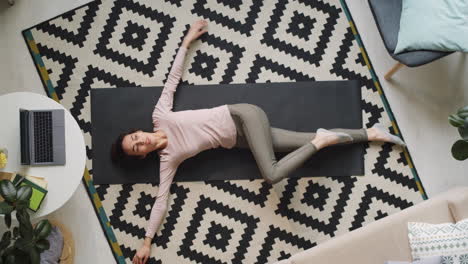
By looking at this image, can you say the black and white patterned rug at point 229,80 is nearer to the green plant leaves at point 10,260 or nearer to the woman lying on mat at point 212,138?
the woman lying on mat at point 212,138

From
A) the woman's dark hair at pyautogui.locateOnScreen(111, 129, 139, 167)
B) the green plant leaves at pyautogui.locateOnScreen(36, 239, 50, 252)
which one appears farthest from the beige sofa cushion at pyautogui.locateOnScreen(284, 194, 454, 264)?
the green plant leaves at pyautogui.locateOnScreen(36, 239, 50, 252)

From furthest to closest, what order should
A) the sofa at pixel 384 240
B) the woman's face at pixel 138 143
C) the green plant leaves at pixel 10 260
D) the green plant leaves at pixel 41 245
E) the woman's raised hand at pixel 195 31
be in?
1. the woman's raised hand at pixel 195 31
2. the woman's face at pixel 138 143
3. the sofa at pixel 384 240
4. the green plant leaves at pixel 41 245
5. the green plant leaves at pixel 10 260

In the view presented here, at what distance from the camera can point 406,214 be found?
2549 mm

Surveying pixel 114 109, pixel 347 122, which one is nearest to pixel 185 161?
pixel 114 109

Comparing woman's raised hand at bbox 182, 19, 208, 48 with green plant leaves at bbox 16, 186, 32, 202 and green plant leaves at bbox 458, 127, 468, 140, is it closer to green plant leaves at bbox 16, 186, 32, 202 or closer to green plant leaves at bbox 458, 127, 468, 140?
green plant leaves at bbox 16, 186, 32, 202

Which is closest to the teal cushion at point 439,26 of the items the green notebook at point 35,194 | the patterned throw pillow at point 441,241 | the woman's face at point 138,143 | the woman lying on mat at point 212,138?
the woman lying on mat at point 212,138

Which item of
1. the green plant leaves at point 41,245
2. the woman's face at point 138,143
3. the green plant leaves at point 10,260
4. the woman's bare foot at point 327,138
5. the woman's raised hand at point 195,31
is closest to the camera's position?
the green plant leaves at point 10,260

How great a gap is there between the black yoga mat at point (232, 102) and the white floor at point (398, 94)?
10.2 inches

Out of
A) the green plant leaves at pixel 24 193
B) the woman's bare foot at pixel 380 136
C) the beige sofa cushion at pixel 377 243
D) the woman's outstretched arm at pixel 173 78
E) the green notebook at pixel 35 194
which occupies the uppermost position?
the woman's outstretched arm at pixel 173 78

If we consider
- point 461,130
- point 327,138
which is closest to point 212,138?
point 327,138

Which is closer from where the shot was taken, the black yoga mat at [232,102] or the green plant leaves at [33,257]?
the green plant leaves at [33,257]

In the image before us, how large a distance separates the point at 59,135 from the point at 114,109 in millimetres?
530

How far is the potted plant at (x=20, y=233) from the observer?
2250 mm

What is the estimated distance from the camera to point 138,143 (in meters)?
2.75
